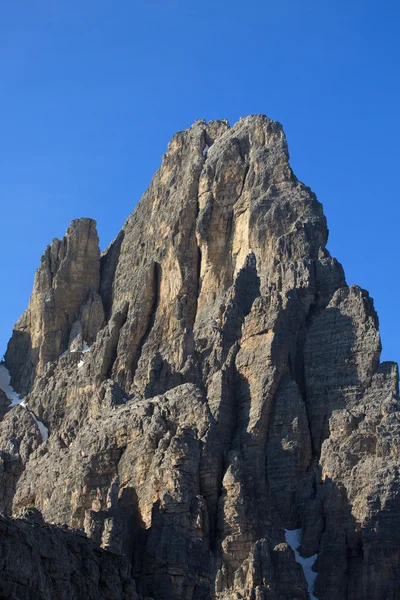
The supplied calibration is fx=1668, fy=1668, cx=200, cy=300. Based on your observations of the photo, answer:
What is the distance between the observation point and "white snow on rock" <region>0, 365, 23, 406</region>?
161000mm

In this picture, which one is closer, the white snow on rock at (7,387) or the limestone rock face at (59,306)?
the white snow on rock at (7,387)

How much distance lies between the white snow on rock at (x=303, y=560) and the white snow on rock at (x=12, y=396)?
97.7 feet

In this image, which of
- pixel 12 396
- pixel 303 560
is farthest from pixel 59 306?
pixel 303 560

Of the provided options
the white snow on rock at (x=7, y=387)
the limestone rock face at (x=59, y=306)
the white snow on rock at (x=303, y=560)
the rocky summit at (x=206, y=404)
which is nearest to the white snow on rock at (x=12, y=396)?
the white snow on rock at (x=7, y=387)

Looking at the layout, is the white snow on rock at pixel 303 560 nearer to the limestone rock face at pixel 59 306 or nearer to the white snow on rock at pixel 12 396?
the white snow on rock at pixel 12 396

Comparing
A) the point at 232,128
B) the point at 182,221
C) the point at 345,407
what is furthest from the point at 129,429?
the point at 232,128

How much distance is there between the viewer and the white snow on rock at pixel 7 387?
161 metres

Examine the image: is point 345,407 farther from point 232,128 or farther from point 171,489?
point 232,128

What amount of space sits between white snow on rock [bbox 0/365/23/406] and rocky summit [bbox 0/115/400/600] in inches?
15.6

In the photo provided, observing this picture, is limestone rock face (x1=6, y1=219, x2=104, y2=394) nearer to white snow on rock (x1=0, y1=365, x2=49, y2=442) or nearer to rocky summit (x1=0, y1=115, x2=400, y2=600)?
rocky summit (x1=0, y1=115, x2=400, y2=600)

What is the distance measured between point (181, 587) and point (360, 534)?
52.2 feet

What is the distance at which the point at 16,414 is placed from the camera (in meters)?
152

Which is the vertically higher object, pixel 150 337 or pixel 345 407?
pixel 150 337

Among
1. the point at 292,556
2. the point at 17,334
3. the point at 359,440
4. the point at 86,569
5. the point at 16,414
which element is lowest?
the point at 86,569
